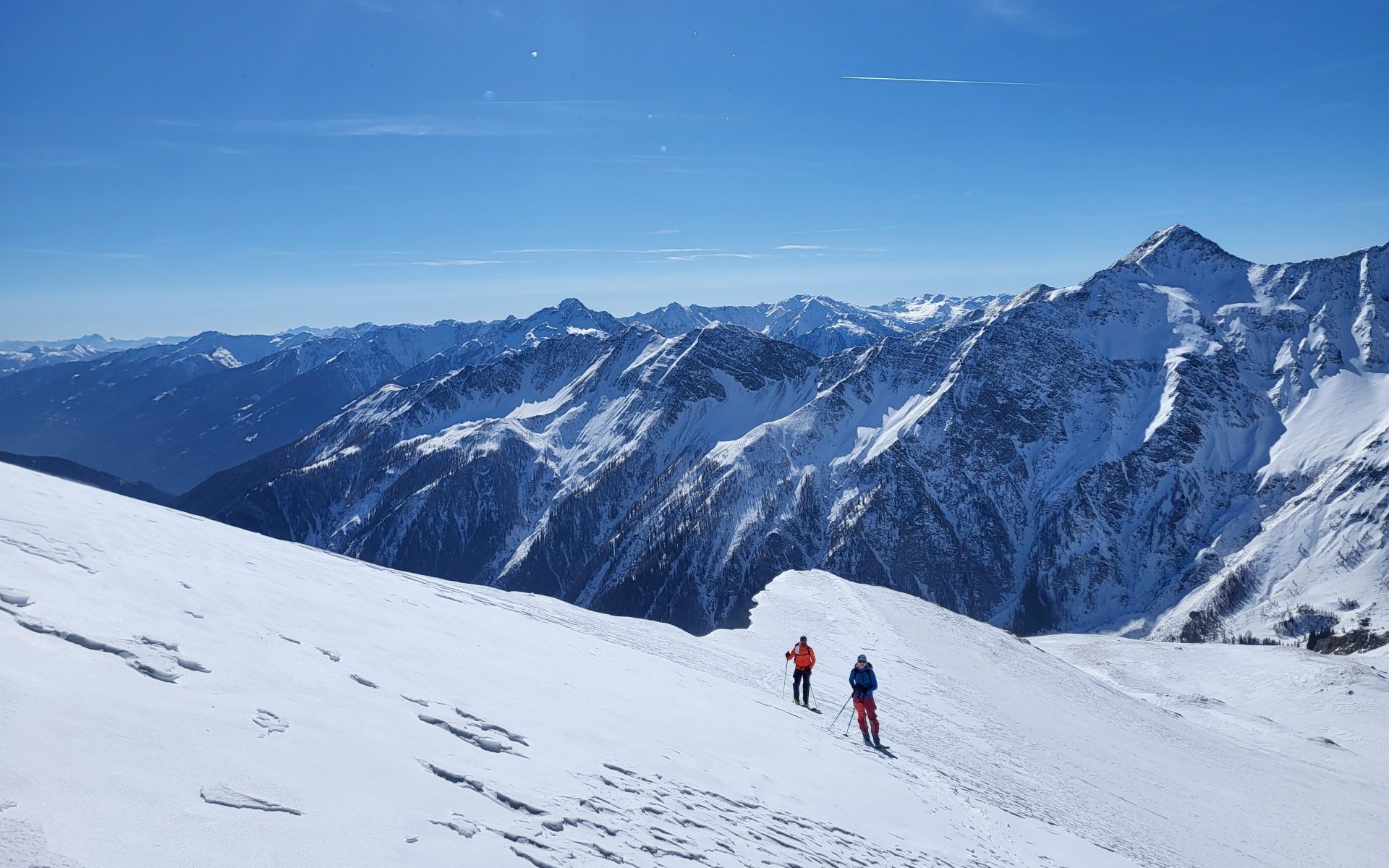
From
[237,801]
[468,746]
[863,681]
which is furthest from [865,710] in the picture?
[237,801]

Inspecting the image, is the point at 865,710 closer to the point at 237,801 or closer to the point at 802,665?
the point at 802,665

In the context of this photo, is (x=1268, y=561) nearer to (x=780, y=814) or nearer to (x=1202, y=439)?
(x=1202, y=439)

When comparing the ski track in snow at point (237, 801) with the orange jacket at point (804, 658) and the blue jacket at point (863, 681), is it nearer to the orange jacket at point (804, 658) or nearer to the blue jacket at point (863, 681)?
the blue jacket at point (863, 681)

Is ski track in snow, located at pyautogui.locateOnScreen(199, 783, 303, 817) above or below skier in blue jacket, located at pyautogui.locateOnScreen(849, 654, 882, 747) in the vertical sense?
above

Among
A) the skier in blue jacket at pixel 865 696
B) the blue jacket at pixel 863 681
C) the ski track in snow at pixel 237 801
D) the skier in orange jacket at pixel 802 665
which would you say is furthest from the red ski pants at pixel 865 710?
the ski track in snow at pixel 237 801

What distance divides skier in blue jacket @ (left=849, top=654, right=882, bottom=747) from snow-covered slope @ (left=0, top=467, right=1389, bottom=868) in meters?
1.07

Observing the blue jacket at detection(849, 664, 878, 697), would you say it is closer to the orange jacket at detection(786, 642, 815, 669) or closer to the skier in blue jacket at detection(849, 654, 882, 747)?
the skier in blue jacket at detection(849, 654, 882, 747)

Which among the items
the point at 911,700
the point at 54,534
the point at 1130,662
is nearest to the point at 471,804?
the point at 54,534

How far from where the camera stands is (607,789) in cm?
1218

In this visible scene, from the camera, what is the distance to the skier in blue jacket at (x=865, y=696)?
2220 cm

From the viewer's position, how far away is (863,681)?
73.0 feet

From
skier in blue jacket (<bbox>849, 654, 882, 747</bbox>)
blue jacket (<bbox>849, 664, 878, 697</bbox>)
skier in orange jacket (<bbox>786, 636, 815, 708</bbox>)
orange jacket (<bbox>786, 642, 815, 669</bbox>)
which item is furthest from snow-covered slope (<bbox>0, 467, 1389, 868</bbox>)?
blue jacket (<bbox>849, 664, 878, 697</bbox>)

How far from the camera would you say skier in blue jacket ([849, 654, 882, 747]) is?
874 inches

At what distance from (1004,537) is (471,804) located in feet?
650
